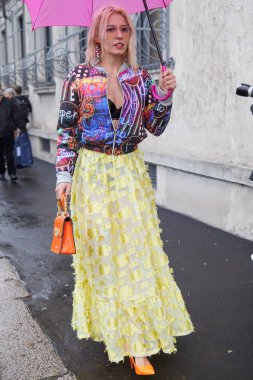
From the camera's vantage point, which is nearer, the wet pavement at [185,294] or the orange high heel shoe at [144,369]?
the orange high heel shoe at [144,369]

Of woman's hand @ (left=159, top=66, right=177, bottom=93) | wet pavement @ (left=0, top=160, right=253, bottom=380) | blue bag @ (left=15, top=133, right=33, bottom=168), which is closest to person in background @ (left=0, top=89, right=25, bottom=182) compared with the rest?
blue bag @ (left=15, top=133, right=33, bottom=168)

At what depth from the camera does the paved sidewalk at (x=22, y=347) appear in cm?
271

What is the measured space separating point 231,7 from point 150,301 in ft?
11.5

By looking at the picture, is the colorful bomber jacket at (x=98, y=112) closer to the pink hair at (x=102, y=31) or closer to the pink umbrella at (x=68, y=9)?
the pink hair at (x=102, y=31)

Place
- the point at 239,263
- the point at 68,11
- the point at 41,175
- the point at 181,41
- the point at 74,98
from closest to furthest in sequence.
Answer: the point at 74,98
the point at 68,11
the point at 239,263
the point at 181,41
the point at 41,175

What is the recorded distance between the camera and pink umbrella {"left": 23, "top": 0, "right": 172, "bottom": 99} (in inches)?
118

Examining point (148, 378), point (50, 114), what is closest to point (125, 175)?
point (148, 378)

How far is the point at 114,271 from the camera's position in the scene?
2662 millimetres

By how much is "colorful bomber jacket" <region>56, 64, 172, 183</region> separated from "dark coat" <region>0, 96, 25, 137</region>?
6.71 m

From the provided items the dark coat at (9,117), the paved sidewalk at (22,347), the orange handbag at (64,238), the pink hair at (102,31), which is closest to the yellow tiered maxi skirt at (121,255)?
the orange handbag at (64,238)

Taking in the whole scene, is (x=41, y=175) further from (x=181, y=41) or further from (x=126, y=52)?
(x=126, y=52)

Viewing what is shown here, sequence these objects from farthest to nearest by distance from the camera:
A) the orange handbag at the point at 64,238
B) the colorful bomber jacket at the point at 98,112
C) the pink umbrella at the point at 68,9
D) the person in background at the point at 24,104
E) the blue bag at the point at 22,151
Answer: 1. the person in background at the point at 24,104
2. the blue bag at the point at 22,151
3. the pink umbrella at the point at 68,9
4. the colorful bomber jacket at the point at 98,112
5. the orange handbag at the point at 64,238

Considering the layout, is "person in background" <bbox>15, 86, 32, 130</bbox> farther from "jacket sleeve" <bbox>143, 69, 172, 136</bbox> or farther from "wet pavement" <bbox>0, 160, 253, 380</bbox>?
"jacket sleeve" <bbox>143, 69, 172, 136</bbox>

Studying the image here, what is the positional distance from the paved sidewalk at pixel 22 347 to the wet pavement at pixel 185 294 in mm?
59
